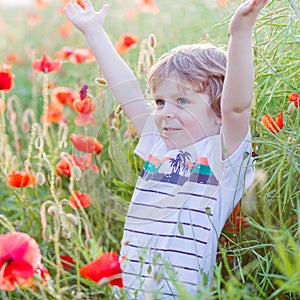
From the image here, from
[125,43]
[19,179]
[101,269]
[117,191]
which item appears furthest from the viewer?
[125,43]

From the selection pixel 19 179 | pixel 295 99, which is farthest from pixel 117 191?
pixel 295 99

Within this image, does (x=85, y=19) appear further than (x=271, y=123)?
Yes

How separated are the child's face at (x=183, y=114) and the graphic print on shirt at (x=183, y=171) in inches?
1.2

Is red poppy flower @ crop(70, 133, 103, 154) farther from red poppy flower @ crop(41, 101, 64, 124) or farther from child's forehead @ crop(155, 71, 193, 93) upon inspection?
red poppy flower @ crop(41, 101, 64, 124)

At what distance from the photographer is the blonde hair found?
4.31 ft

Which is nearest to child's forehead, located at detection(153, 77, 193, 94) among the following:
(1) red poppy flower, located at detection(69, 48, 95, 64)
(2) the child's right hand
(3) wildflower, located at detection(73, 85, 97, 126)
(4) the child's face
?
(4) the child's face

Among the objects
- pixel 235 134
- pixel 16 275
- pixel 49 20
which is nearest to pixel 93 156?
pixel 235 134

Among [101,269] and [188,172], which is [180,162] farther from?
[101,269]

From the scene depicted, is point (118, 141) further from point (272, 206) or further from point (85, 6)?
point (272, 206)

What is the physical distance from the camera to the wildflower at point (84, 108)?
1653 millimetres

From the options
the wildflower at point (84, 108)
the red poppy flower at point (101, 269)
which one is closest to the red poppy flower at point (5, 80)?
the wildflower at point (84, 108)

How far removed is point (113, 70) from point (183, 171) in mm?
292

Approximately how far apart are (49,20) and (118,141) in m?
2.73

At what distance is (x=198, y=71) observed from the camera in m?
1.31
